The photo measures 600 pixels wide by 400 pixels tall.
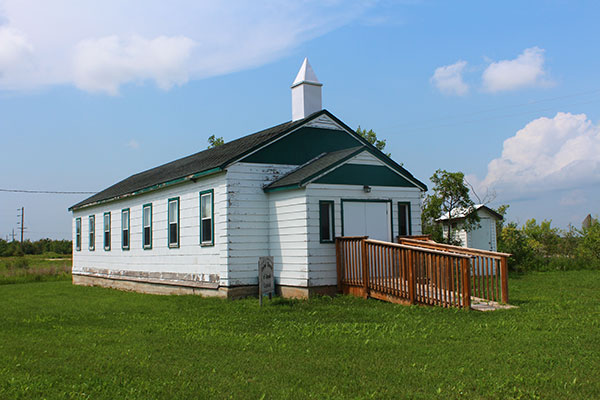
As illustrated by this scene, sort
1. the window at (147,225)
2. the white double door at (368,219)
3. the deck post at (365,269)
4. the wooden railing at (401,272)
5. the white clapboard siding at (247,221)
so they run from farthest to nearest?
1. the window at (147,225)
2. the white clapboard siding at (247,221)
3. the white double door at (368,219)
4. the deck post at (365,269)
5. the wooden railing at (401,272)

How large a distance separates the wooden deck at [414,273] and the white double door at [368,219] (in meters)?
0.69

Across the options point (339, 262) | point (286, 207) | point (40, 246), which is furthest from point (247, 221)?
point (40, 246)

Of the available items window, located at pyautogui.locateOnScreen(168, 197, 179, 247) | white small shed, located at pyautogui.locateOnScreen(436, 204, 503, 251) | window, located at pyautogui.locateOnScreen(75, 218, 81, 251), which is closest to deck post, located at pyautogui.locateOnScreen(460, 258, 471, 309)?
window, located at pyautogui.locateOnScreen(168, 197, 179, 247)

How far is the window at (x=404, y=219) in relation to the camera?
1523cm

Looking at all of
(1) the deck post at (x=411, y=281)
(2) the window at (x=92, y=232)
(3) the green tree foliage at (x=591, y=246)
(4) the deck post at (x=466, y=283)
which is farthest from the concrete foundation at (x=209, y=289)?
(3) the green tree foliage at (x=591, y=246)

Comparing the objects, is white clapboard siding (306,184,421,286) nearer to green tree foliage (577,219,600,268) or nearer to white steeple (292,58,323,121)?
white steeple (292,58,323,121)

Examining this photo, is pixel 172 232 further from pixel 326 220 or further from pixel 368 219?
pixel 368 219

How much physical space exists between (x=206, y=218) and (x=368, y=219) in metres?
4.44

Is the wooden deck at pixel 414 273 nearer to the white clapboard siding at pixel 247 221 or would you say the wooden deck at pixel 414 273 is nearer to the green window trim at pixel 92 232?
the white clapboard siding at pixel 247 221

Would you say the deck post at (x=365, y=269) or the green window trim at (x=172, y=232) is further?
the green window trim at (x=172, y=232)

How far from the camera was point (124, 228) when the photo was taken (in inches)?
836

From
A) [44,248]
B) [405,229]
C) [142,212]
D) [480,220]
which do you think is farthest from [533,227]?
[44,248]

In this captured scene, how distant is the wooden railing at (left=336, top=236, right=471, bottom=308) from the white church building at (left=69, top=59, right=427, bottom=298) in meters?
0.56

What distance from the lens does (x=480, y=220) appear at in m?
24.2
